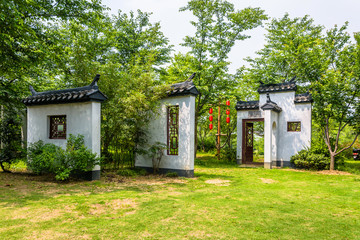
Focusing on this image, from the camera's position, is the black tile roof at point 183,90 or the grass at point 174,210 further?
the black tile roof at point 183,90

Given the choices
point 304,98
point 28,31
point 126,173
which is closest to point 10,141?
point 28,31

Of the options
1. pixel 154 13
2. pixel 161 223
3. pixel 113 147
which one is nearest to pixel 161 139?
pixel 113 147

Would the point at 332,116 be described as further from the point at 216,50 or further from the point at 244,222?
the point at 244,222

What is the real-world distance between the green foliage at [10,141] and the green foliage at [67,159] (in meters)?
1.54

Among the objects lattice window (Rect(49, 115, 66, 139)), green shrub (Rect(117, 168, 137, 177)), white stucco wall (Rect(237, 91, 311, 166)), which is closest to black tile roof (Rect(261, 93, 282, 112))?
white stucco wall (Rect(237, 91, 311, 166))

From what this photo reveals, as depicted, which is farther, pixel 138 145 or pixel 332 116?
pixel 332 116

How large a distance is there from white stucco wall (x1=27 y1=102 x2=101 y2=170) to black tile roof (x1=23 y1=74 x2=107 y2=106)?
0.17m

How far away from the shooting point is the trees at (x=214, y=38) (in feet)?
47.4

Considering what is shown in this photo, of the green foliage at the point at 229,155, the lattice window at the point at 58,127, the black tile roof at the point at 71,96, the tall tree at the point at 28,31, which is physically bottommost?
the green foliage at the point at 229,155

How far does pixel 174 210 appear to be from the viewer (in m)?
4.63

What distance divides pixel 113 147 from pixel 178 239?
261 inches

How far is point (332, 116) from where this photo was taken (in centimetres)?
1127

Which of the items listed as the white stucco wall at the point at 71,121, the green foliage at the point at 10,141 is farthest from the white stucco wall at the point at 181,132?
the green foliage at the point at 10,141

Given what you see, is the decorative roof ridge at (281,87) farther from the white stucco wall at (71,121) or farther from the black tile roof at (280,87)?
the white stucco wall at (71,121)
